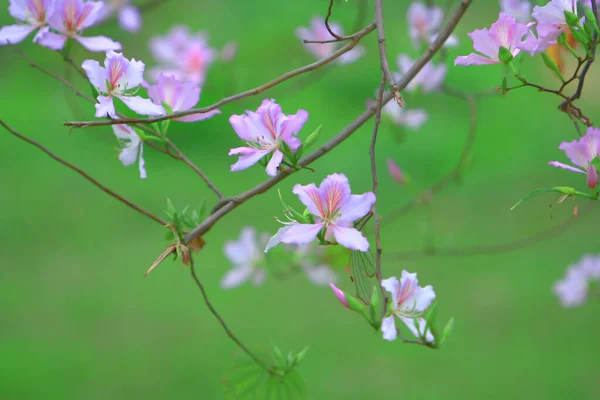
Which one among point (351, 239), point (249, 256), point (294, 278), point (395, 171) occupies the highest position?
point (351, 239)

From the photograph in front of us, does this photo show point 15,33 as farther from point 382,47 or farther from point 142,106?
point 382,47

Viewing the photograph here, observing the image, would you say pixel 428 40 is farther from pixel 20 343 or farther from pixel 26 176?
pixel 26 176

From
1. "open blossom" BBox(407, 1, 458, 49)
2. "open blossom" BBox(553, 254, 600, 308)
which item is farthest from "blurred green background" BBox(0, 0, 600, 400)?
"open blossom" BBox(553, 254, 600, 308)

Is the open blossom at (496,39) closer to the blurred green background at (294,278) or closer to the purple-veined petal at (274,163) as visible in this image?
the purple-veined petal at (274,163)

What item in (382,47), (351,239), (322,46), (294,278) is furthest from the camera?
(294,278)

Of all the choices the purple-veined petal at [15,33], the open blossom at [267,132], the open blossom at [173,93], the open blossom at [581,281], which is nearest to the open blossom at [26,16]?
the purple-veined petal at [15,33]

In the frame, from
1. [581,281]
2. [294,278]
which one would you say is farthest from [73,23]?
[294,278]

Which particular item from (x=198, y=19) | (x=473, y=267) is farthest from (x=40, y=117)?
(x=473, y=267)
